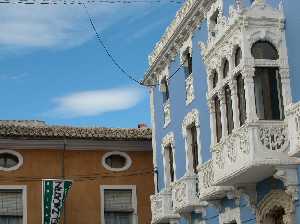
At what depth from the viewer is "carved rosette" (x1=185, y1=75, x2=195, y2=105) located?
2403 centimetres

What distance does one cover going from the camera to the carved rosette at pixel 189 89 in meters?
24.0

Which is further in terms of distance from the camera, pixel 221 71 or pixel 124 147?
pixel 124 147

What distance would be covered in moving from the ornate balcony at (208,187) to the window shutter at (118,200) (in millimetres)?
9916

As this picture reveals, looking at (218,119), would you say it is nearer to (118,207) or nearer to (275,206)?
(275,206)

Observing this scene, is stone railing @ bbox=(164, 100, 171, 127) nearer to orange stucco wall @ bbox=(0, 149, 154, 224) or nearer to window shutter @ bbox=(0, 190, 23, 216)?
orange stucco wall @ bbox=(0, 149, 154, 224)

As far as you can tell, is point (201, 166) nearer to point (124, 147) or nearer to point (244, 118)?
point (244, 118)

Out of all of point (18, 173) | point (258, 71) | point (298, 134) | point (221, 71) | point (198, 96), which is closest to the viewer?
point (298, 134)

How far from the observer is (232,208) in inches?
814

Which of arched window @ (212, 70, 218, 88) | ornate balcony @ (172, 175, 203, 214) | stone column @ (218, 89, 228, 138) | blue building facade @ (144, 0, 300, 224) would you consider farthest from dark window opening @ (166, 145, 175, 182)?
stone column @ (218, 89, 228, 138)

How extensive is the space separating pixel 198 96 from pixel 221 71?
4.19m

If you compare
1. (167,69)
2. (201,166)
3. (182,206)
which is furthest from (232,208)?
(167,69)

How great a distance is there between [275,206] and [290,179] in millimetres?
1464

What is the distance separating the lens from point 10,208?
2964cm

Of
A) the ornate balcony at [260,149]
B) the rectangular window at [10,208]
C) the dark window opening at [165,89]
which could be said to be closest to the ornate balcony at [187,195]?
the dark window opening at [165,89]
